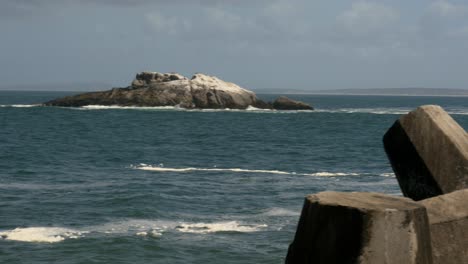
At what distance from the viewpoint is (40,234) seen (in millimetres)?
17188

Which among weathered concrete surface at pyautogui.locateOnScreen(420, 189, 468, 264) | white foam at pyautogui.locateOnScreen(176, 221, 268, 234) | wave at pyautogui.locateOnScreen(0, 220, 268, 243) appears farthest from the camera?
white foam at pyautogui.locateOnScreen(176, 221, 268, 234)

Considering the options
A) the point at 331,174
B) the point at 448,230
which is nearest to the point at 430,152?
the point at 448,230

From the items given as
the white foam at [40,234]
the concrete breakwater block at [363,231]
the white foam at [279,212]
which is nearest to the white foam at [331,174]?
the white foam at [279,212]

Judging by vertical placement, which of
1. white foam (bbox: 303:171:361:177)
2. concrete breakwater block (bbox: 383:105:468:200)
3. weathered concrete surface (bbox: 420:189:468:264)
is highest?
concrete breakwater block (bbox: 383:105:468:200)

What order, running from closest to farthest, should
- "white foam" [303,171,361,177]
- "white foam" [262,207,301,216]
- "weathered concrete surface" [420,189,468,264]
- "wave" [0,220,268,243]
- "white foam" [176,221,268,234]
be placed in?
"weathered concrete surface" [420,189,468,264] → "wave" [0,220,268,243] → "white foam" [176,221,268,234] → "white foam" [262,207,301,216] → "white foam" [303,171,361,177]

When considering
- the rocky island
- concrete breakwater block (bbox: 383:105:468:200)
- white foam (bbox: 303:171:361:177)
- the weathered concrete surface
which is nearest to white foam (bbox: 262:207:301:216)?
white foam (bbox: 303:171:361:177)

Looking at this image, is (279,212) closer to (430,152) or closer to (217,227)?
(217,227)

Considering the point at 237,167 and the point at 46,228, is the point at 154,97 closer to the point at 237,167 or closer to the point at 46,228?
the point at 237,167

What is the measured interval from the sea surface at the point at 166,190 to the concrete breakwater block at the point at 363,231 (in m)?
7.98

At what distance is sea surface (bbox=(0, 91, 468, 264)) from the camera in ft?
52.1

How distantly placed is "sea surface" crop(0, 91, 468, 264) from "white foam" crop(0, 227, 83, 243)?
0.02m

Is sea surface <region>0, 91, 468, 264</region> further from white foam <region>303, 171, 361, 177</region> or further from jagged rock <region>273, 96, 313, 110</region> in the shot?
jagged rock <region>273, 96, 313, 110</region>

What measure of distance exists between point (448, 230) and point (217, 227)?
1065 centimetres

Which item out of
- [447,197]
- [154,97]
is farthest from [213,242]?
[154,97]
